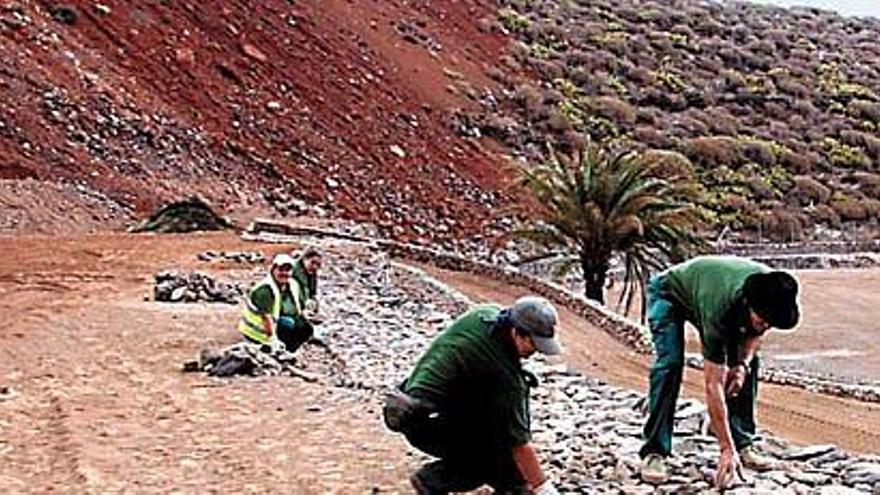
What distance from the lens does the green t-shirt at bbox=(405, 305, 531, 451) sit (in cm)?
707

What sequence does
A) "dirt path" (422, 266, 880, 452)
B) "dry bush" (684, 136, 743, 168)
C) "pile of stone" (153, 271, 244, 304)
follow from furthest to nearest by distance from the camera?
"dry bush" (684, 136, 743, 168)
"pile of stone" (153, 271, 244, 304)
"dirt path" (422, 266, 880, 452)

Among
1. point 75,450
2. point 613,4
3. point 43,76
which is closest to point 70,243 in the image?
point 43,76

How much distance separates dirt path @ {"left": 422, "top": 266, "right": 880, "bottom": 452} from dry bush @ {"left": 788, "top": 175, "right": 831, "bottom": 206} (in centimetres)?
2337

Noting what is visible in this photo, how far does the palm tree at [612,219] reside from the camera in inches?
1109

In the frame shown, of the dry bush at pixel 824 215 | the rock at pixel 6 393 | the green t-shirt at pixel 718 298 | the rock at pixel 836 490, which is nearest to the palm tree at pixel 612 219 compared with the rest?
the dry bush at pixel 824 215

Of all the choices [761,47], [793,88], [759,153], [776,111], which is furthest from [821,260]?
[761,47]

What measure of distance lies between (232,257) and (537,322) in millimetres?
16872

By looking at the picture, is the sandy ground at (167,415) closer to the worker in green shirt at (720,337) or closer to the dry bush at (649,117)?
the worker in green shirt at (720,337)

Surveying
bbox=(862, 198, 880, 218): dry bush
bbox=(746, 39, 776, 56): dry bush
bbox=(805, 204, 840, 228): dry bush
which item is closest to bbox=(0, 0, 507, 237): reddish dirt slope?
bbox=(805, 204, 840, 228): dry bush

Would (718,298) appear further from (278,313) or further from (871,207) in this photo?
(871,207)

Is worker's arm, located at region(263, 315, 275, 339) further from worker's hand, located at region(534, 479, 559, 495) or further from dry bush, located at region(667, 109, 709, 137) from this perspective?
Result: dry bush, located at region(667, 109, 709, 137)

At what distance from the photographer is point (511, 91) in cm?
4844

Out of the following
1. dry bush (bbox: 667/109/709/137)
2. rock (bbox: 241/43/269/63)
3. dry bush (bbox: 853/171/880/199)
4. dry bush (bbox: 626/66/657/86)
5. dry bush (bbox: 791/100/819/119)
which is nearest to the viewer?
rock (bbox: 241/43/269/63)

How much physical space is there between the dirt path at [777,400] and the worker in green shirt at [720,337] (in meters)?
5.06
